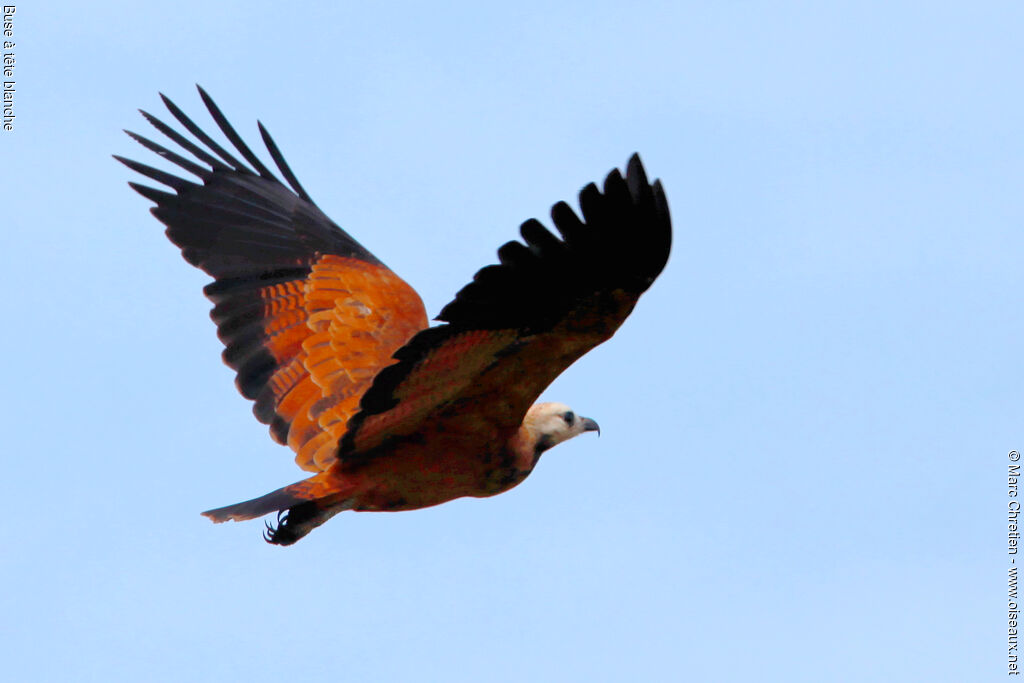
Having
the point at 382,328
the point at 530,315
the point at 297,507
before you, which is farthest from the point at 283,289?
the point at 530,315

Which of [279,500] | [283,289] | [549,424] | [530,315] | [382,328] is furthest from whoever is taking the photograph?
[283,289]

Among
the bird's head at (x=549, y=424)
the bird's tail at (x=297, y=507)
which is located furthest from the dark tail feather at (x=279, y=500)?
the bird's head at (x=549, y=424)

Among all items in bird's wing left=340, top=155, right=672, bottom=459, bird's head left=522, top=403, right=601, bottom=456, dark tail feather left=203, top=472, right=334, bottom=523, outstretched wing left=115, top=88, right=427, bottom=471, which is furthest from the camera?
outstretched wing left=115, top=88, right=427, bottom=471

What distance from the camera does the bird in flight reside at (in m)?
7.24

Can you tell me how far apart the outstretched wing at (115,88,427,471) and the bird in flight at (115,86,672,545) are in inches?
0.4

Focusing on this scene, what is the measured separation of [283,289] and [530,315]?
325 centimetres

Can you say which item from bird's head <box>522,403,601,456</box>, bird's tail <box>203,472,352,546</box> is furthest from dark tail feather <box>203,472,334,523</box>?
bird's head <box>522,403,601,456</box>

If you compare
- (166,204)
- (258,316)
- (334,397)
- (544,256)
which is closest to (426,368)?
(544,256)

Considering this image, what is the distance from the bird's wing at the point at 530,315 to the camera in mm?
7082

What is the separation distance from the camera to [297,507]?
29.1 ft

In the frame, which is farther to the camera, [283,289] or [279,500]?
[283,289]

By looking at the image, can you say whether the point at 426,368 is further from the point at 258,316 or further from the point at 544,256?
the point at 258,316

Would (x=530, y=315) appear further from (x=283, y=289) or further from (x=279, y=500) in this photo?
(x=283, y=289)

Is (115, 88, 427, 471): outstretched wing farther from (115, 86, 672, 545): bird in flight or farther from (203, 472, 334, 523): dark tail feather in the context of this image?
(203, 472, 334, 523): dark tail feather
